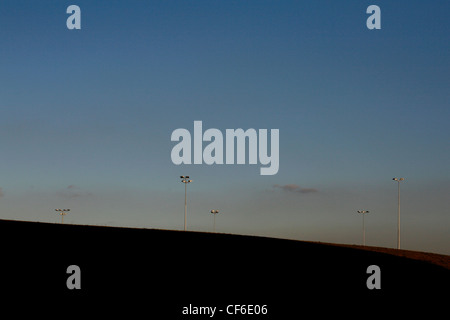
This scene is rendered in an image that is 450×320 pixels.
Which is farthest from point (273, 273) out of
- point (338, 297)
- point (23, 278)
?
point (23, 278)

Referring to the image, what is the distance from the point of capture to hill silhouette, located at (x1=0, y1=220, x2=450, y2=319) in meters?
17.9

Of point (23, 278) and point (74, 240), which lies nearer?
point (23, 278)

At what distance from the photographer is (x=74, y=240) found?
28.2 metres

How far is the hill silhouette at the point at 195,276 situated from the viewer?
58.6 ft

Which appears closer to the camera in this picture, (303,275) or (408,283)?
(408,283)

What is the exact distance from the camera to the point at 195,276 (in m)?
22.0

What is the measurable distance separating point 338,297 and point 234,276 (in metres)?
4.79
